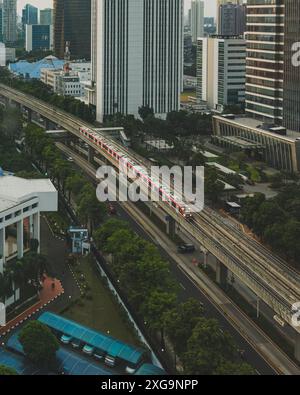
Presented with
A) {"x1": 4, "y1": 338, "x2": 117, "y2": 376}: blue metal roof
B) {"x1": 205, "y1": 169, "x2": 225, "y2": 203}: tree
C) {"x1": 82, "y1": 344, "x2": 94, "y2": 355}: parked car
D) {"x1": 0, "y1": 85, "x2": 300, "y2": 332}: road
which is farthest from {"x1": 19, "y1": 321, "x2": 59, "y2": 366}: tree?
{"x1": 205, "y1": 169, "x2": 225, "y2": 203}: tree

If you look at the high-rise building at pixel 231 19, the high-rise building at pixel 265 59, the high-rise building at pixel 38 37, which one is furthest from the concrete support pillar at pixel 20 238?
the high-rise building at pixel 38 37

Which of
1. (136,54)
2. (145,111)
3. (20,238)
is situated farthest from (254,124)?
(20,238)

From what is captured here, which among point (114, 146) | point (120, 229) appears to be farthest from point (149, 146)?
point (120, 229)

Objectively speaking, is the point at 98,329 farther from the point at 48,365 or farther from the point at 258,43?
the point at 258,43

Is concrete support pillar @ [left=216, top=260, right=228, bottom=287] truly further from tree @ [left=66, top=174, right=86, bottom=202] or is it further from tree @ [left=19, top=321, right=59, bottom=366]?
tree @ [left=66, top=174, right=86, bottom=202]

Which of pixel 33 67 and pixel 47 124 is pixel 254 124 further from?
pixel 33 67
